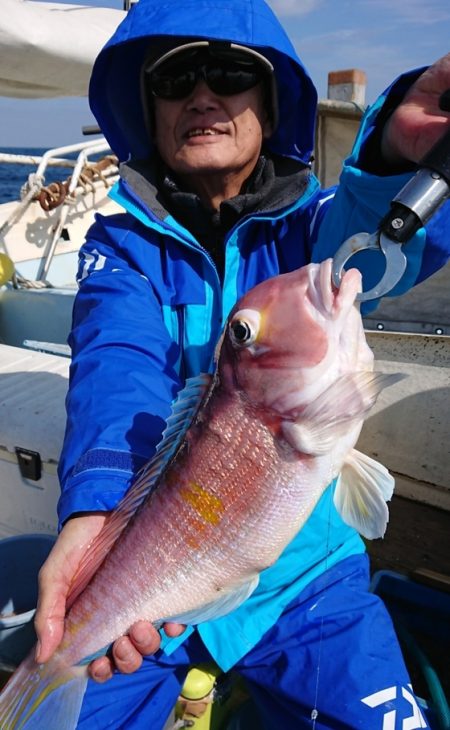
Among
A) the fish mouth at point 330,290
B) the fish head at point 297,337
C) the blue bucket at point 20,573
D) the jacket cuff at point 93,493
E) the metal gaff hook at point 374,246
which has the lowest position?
the blue bucket at point 20,573

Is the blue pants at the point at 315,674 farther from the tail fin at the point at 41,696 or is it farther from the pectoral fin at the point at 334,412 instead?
the pectoral fin at the point at 334,412

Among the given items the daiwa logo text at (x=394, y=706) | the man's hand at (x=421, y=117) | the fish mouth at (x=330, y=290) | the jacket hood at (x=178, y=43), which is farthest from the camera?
the jacket hood at (x=178, y=43)

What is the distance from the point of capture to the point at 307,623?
1.95 meters

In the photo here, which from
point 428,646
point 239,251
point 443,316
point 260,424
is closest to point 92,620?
point 260,424

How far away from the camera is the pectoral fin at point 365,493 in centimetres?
144

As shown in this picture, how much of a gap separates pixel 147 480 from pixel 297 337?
0.59 meters

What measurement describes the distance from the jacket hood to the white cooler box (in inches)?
51.6

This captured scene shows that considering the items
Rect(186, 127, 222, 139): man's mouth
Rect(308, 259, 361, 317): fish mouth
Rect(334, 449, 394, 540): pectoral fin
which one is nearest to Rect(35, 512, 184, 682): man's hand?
Rect(334, 449, 394, 540): pectoral fin

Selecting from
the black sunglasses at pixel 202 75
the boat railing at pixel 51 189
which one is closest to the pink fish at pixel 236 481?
the black sunglasses at pixel 202 75

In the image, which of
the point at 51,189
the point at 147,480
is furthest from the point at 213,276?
the point at 51,189

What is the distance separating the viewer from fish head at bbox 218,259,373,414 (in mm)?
1276

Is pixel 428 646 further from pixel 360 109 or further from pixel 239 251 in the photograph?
pixel 360 109

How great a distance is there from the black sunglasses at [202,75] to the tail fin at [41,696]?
190 cm

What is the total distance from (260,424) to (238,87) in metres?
1.34
